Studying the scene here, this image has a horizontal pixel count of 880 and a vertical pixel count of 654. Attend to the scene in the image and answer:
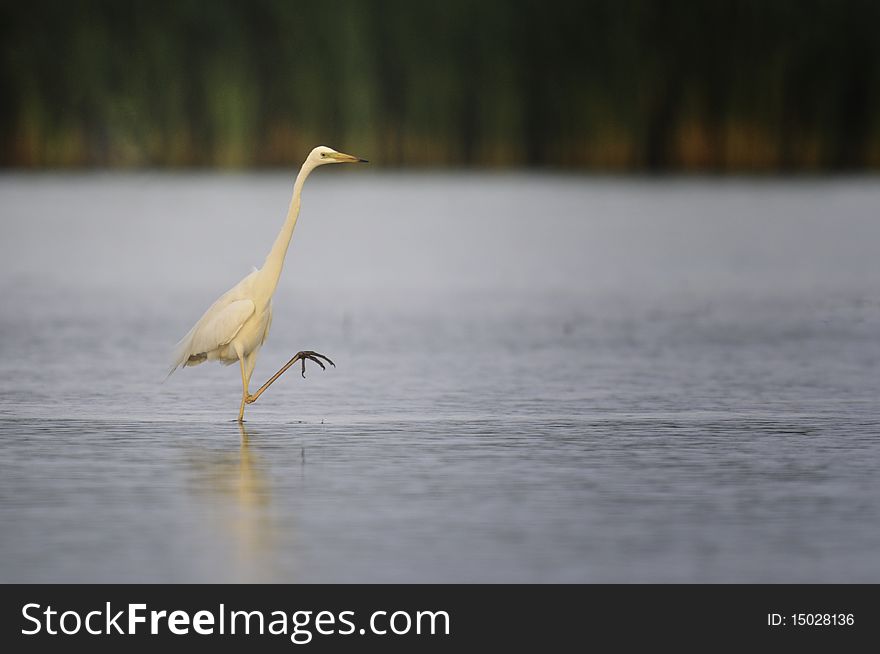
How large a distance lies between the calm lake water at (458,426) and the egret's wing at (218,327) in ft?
1.49

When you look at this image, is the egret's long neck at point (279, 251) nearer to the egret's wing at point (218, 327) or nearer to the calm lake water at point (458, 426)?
the egret's wing at point (218, 327)

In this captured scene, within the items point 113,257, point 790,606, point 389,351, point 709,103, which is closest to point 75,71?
point 709,103

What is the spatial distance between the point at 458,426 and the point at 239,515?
9.19 feet

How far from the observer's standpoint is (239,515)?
7.91m

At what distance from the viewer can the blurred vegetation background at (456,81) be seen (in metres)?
52.8

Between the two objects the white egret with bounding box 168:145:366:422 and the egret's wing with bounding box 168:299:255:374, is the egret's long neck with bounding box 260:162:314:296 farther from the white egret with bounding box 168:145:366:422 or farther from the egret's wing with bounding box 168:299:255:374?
the egret's wing with bounding box 168:299:255:374

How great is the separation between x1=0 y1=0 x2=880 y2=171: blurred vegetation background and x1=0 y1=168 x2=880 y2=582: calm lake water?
27285 millimetres

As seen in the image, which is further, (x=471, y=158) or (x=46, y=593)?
(x=471, y=158)

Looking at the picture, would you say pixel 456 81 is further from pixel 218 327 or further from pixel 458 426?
pixel 458 426

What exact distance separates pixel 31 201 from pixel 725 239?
20.7 m

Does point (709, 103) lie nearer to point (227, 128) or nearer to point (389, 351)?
point (227, 128)

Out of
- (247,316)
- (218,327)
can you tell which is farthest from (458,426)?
(218,327)

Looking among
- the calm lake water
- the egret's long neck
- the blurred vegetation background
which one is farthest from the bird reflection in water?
the blurred vegetation background

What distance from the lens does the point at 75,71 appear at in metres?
56.8
